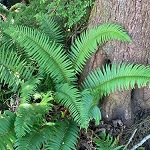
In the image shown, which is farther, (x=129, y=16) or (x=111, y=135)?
(x=111, y=135)

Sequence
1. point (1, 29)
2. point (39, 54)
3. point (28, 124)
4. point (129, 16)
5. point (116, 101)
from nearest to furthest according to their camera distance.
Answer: point (28, 124) → point (129, 16) → point (39, 54) → point (116, 101) → point (1, 29)

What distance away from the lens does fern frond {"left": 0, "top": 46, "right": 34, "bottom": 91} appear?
11.6ft

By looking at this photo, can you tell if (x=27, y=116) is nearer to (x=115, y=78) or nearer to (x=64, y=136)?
(x=64, y=136)

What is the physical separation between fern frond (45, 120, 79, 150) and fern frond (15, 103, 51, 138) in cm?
29

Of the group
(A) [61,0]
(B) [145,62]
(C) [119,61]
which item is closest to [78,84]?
(C) [119,61]

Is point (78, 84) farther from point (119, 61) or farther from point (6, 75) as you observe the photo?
point (6, 75)

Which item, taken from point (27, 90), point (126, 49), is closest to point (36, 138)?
point (27, 90)

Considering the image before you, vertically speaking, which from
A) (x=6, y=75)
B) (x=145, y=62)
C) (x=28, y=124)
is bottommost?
(x=28, y=124)

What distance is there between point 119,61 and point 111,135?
946 millimetres

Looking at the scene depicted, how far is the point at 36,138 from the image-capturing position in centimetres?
322

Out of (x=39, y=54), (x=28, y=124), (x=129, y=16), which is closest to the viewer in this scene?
(x=28, y=124)

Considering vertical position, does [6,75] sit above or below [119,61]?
below

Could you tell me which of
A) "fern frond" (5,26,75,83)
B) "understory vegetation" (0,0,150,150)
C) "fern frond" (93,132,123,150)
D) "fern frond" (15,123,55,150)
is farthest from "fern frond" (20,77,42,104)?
"fern frond" (93,132,123,150)

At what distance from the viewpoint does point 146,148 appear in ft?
12.5
